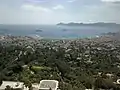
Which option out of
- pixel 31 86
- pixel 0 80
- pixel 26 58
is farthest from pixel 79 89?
pixel 26 58

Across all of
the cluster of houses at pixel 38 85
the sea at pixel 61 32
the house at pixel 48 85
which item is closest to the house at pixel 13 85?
the cluster of houses at pixel 38 85

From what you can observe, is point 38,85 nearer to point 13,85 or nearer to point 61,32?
point 13,85

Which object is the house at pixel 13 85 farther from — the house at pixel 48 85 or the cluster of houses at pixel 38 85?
the house at pixel 48 85

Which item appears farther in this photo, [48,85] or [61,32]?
[61,32]

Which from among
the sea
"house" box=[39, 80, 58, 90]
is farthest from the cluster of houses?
the sea

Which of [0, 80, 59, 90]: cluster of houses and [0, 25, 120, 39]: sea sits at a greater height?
[0, 80, 59, 90]: cluster of houses

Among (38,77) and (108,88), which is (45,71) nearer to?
(38,77)

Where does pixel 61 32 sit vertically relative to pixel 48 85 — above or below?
below

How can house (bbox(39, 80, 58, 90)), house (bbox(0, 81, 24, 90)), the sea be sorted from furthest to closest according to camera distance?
the sea
house (bbox(39, 80, 58, 90))
house (bbox(0, 81, 24, 90))

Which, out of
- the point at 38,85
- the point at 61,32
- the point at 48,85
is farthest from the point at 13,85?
the point at 61,32

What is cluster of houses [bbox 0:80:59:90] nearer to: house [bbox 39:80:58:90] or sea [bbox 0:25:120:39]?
house [bbox 39:80:58:90]
